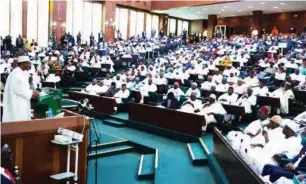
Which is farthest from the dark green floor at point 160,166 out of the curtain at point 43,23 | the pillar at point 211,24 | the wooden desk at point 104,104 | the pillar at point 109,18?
the pillar at point 211,24

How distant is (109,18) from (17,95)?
19698mm

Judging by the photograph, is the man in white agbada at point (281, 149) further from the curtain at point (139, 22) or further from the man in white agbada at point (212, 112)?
the curtain at point (139, 22)

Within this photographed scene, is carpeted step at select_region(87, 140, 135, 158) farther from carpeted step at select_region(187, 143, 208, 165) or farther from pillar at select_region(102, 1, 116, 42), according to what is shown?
pillar at select_region(102, 1, 116, 42)

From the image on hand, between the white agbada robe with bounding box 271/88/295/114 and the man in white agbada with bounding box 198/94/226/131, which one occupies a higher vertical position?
the white agbada robe with bounding box 271/88/295/114

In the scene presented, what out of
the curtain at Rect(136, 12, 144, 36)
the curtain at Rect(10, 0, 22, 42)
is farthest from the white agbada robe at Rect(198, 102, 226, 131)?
the curtain at Rect(136, 12, 144, 36)

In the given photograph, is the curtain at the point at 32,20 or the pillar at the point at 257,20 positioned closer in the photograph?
the curtain at the point at 32,20

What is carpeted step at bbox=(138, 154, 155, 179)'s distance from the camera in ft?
19.0

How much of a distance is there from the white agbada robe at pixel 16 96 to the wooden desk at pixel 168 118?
13.1 feet

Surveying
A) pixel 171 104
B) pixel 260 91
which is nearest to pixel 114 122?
pixel 171 104

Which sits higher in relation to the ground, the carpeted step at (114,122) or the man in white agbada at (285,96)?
the man in white agbada at (285,96)

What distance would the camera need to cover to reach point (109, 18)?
23.4 m

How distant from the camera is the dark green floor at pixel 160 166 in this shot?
555 centimetres

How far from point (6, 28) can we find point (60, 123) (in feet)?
52.7

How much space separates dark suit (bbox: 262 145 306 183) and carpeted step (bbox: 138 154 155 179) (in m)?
2.02
